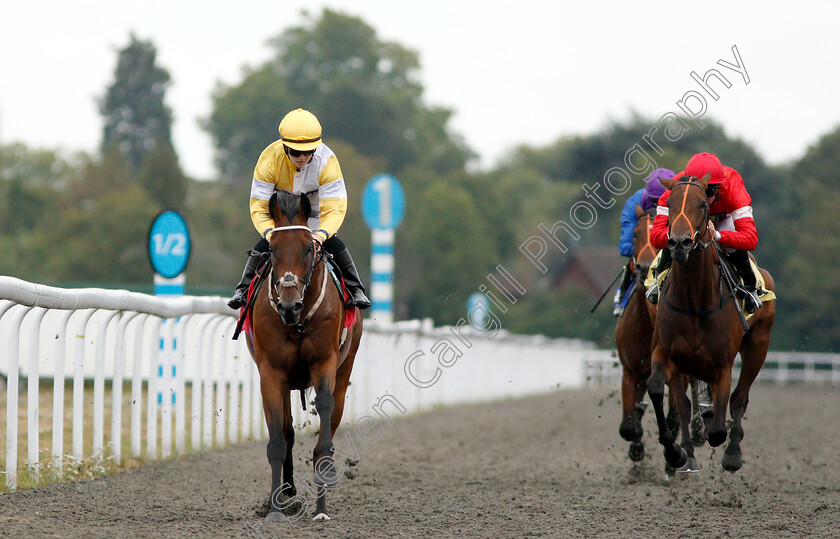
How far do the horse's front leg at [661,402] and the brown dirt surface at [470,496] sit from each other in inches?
9.8

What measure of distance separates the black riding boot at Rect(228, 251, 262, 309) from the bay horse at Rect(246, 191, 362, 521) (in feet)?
0.48

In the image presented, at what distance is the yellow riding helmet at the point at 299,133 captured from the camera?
259 inches

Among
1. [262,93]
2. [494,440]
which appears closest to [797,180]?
[262,93]

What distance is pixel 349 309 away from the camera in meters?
7.18

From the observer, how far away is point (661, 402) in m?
7.77

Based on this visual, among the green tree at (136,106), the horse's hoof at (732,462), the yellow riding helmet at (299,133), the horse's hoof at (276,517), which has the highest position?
the green tree at (136,106)

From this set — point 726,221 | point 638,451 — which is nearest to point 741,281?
point 726,221

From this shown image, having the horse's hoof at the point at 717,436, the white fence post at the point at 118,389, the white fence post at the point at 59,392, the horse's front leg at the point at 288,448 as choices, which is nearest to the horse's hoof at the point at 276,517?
the horse's front leg at the point at 288,448

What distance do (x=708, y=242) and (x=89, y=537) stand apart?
4.18 meters

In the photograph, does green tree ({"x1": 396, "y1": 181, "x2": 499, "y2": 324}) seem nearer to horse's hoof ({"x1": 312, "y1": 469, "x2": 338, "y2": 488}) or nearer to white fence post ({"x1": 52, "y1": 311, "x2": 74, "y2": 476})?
white fence post ({"x1": 52, "y1": 311, "x2": 74, "y2": 476})

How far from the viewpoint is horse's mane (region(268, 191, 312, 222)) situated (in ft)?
20.9

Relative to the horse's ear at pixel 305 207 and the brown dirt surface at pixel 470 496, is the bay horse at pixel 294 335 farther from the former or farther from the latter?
the brown dirt surface at pixel 470 496

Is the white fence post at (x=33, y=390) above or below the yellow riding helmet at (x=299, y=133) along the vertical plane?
below

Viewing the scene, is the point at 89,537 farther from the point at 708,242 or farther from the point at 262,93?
the point at 262,93
